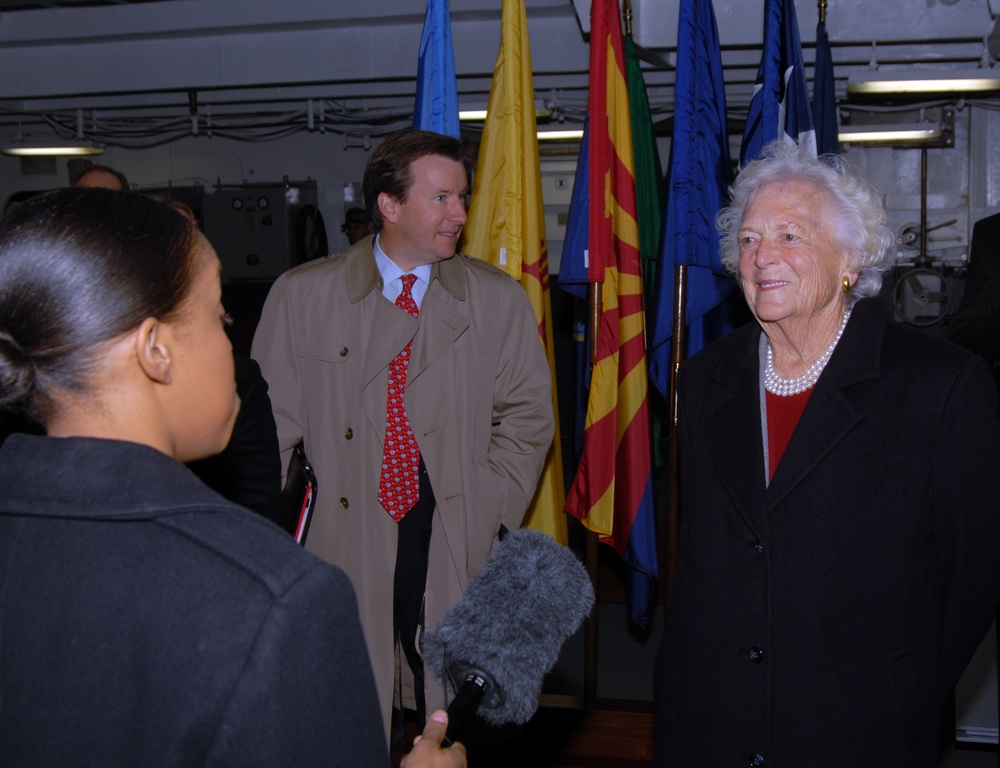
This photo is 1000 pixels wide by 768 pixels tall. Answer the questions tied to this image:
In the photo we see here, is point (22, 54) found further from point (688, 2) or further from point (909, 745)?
point (909, 745)

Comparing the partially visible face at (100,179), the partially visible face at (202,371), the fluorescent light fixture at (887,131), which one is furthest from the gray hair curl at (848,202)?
the fluorescent light fixture at (887,131)

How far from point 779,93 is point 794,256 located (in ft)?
5.54

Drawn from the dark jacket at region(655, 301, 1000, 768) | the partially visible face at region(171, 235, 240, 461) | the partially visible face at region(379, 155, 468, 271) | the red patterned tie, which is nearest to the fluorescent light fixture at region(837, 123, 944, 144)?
the partially visible face at region(379, 155, 468, 271)

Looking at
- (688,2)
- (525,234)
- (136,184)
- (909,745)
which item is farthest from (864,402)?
(136,184)

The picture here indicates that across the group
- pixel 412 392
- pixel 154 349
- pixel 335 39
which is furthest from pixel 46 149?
pixel 154 349

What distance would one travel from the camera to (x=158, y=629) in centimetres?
82

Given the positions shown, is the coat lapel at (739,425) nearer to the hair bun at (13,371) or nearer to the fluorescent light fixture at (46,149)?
the hair bun at (13,371)

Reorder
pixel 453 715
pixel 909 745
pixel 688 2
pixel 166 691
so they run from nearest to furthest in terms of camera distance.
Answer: pixel 166 691 → pixel 453 715 → pixel 909 745 → pixel 688 2

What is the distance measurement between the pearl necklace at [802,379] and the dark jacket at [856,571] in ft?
0.19

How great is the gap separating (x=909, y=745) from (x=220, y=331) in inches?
56.1

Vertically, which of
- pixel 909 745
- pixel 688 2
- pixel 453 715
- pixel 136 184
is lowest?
pixel 909 745

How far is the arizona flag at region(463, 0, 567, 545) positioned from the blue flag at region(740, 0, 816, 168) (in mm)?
777

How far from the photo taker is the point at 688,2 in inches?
129

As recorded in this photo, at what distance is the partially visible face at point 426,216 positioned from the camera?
2.57 metres
